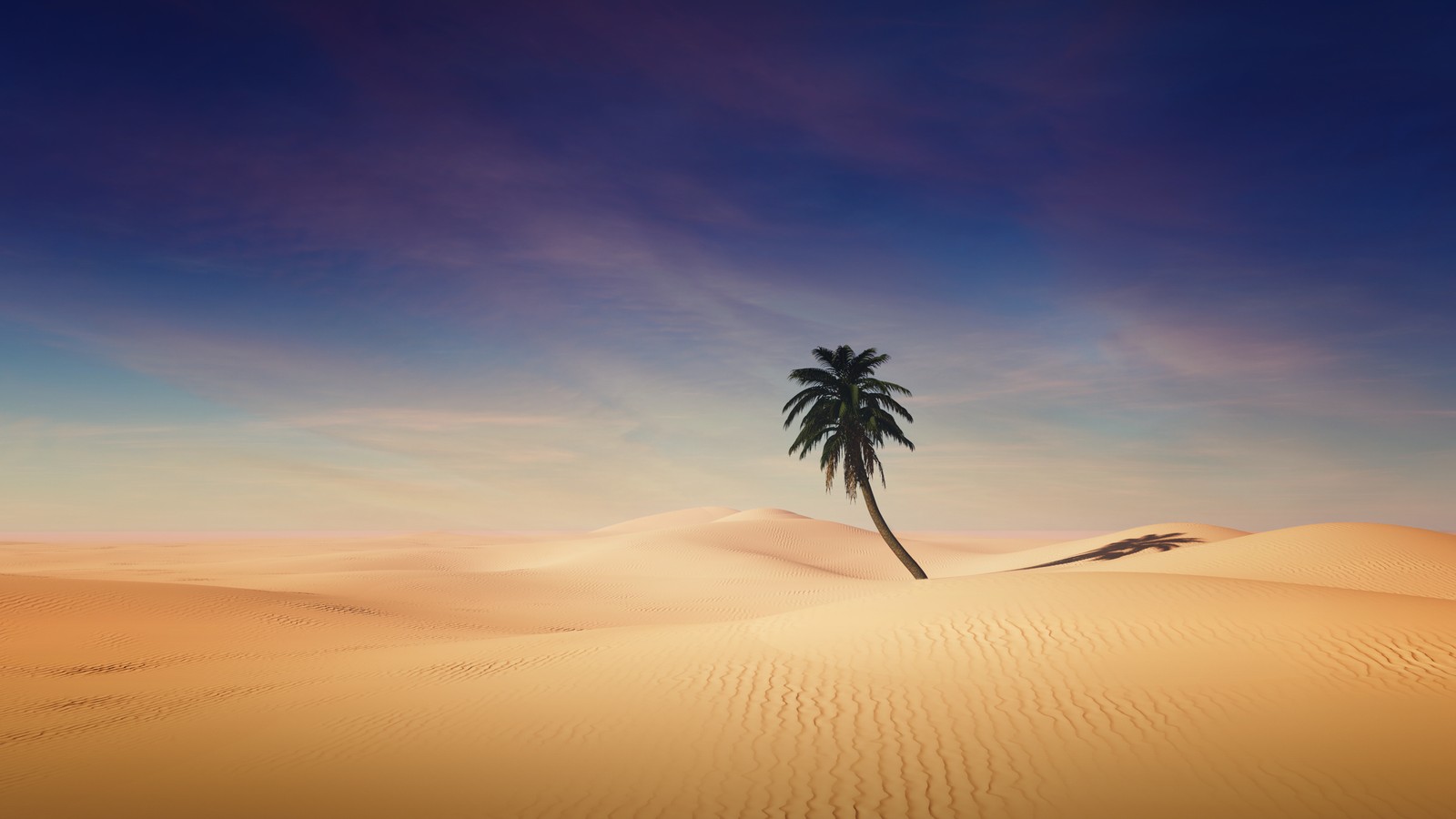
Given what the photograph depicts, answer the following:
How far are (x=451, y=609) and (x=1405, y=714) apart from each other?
2887 cm

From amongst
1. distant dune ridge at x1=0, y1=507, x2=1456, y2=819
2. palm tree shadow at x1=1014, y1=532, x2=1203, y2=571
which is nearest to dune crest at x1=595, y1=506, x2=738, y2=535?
palm tree shadow at x1=1014, y1=532, x2=1203, y2=571

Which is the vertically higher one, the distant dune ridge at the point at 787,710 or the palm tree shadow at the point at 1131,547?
the palm tree shadow at the point at 1131,547

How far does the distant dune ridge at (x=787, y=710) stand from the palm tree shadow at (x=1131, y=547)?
2368 centimetres

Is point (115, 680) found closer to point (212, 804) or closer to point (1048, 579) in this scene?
point (212, 804)

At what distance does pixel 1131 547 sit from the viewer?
39250mm

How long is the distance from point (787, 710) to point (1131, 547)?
120 feet

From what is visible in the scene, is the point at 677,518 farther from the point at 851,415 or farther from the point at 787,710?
the point at 787,710

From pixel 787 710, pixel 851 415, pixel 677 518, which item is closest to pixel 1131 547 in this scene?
pixel 851 415

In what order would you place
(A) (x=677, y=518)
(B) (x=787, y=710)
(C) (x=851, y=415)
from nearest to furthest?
(B) (x=787, y=710), (C) (x=851, y=415), (A) (x=677, y=518)

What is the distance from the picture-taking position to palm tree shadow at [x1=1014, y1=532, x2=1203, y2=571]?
3800 centimetres

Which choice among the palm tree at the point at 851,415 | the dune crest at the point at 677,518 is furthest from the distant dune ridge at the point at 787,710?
the dune crest at the point at 677,518

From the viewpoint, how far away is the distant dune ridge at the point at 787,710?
7133mm

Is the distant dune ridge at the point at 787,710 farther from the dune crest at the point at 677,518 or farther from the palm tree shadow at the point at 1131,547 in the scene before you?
the dune crest at the point at 677,518

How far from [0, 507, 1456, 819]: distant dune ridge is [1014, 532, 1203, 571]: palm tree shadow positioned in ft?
77.7
